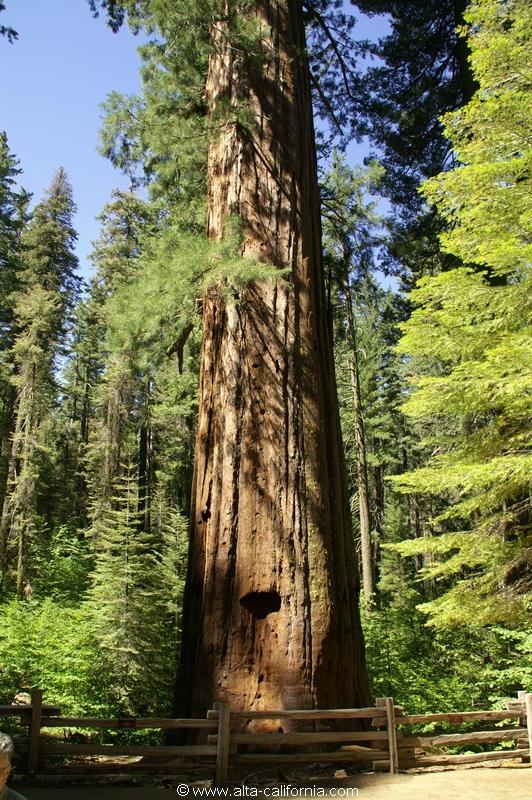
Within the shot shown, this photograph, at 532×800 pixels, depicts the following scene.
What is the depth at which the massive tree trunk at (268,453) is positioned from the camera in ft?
16.3

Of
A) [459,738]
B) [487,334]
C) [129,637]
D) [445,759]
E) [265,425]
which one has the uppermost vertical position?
[487,334]

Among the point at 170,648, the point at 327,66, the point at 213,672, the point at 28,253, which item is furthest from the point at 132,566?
the point at 28,253

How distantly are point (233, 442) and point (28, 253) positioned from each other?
23175mm

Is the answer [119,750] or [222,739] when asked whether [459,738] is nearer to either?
[222,739]

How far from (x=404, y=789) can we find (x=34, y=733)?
3.04 meters

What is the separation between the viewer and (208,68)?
278 inches

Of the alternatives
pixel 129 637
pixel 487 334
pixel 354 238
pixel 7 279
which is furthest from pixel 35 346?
pixel 487 334

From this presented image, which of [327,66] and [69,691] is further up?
[327,66]

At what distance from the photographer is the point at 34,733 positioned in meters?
4.96

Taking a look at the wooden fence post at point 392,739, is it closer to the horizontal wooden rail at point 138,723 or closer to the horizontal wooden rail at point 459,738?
the horizontal wooden rail at point 459,738

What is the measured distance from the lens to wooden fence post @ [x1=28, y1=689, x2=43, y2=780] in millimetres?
4863

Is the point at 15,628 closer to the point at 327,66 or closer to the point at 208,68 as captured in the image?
the point at 208,68

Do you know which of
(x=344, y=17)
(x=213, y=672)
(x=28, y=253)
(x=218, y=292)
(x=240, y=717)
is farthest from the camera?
(x=28, y=253)

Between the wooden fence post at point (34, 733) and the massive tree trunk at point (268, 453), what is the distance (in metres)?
1.18
